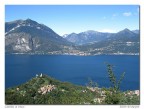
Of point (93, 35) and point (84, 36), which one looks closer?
point (93, 35)

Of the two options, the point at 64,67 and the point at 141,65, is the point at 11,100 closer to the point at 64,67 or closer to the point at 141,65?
the point at 141,65

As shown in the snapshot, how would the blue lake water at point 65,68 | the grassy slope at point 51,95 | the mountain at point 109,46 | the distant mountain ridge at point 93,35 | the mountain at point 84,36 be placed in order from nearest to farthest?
1. the grassy slope at point 51,95
2. the blue lake water at point 65,68
3. the distant mountain ridge at point 93,35
4. the mountain at point 84,36
5. the mountain at point 109,46

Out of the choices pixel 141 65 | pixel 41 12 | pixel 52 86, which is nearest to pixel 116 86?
pixel 141 65

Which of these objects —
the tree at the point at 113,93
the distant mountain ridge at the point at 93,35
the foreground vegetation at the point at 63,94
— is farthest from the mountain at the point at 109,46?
the tree at the point at 113,93

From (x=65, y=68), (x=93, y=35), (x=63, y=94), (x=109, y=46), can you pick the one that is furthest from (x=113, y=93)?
(x=109, y=46)

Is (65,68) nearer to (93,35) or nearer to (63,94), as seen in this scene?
(93,35)

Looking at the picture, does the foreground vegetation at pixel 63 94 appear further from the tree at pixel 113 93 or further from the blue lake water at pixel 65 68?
the blue lake water at pixel 65 68

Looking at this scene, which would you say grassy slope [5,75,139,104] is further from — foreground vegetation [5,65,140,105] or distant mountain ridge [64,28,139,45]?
distant mountain ridge [64,28,139,45]

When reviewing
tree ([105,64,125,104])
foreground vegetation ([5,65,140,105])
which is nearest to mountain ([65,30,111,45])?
foreground vegetation ([5,65,140,105])
